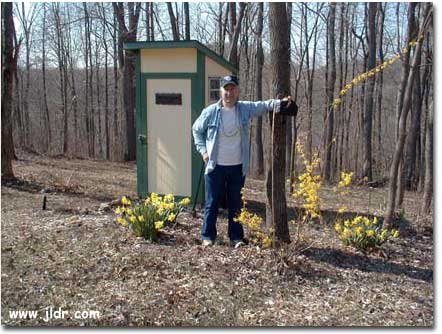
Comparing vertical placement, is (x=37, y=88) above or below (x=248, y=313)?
above

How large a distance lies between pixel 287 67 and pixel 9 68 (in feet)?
18.8

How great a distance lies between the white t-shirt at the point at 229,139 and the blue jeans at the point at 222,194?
0.26 feet

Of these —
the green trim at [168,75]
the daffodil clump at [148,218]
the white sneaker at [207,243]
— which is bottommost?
the white sneaker at [207,243]

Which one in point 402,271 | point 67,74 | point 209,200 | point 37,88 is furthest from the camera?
point 37,88

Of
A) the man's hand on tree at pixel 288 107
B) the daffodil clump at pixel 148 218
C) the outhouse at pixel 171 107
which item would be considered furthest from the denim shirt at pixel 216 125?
the outhouse at pixel 171 107

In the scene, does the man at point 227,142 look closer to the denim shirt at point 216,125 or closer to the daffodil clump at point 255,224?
the denim shirt at point 216,125

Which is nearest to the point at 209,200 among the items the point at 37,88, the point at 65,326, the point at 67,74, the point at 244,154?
the point at 244,154

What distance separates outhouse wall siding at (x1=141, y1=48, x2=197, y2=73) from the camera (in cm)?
599

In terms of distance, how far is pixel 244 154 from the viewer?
447 centimetres

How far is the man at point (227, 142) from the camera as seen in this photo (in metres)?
4.38

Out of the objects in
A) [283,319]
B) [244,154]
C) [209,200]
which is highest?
[244,154]

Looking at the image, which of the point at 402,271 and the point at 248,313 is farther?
the point at 402,271

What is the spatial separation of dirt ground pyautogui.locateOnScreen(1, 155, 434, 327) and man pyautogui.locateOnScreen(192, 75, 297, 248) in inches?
20.7

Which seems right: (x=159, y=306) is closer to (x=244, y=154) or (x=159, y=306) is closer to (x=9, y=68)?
(x=244, y=154)
